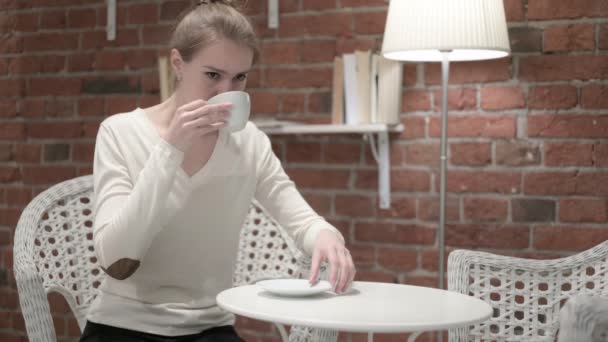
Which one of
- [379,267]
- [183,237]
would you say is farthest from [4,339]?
[183,237]

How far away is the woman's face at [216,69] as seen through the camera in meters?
1.69

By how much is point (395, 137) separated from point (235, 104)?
1.13m

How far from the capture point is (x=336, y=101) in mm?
2602

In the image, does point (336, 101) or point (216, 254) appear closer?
point (216, 254)

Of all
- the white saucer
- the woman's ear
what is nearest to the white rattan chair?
the white saucer

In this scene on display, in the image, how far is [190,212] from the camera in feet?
5.80

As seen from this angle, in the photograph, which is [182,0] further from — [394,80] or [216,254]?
[216,254]

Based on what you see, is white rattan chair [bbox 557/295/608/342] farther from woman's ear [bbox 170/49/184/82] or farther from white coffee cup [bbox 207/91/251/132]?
woman's ear [bbox 170/49/184/82]

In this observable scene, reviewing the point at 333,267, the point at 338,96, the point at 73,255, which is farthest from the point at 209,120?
the point at 338,96

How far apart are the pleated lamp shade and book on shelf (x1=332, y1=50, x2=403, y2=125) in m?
0.31

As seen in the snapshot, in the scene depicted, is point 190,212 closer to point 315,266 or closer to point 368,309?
point 315,266

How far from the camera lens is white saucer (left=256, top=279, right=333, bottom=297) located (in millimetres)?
1498

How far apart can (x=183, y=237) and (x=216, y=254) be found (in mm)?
95

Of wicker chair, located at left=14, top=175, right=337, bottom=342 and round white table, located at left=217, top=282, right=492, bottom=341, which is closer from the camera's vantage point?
round white table, located at left=217, top=282, right=492, bottom=341
